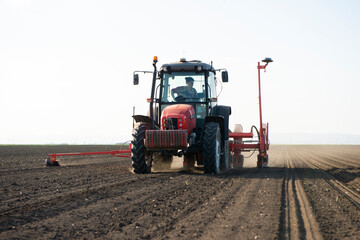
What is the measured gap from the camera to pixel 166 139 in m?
10.3

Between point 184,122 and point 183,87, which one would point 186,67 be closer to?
point 183,87

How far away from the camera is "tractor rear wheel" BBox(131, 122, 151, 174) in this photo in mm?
10619

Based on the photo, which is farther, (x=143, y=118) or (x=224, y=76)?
(x=224, y=76)

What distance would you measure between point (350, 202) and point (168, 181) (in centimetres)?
370

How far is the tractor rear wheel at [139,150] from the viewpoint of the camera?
1062 cm

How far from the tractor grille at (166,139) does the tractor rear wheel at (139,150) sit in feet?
1.07

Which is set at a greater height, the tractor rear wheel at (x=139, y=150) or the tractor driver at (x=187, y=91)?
the tractor driver at (x=187, y=91)

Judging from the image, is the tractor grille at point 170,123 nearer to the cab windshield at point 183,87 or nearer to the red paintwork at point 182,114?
the red paintwork at point 182,114

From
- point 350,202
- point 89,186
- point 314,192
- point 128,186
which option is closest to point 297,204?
point 350,202

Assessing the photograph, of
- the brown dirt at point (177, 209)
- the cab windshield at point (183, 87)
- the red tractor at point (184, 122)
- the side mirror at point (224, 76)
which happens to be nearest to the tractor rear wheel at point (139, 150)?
the red tractor at point (184, 122)

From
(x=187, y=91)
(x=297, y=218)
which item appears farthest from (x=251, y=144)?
(x=297, y=218)

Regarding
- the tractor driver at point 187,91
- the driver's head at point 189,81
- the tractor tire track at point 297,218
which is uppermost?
the driver's head at point 189,81

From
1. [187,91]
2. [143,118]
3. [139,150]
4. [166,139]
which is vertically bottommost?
[139,150]

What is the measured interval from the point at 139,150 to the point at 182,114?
54.4 inches
